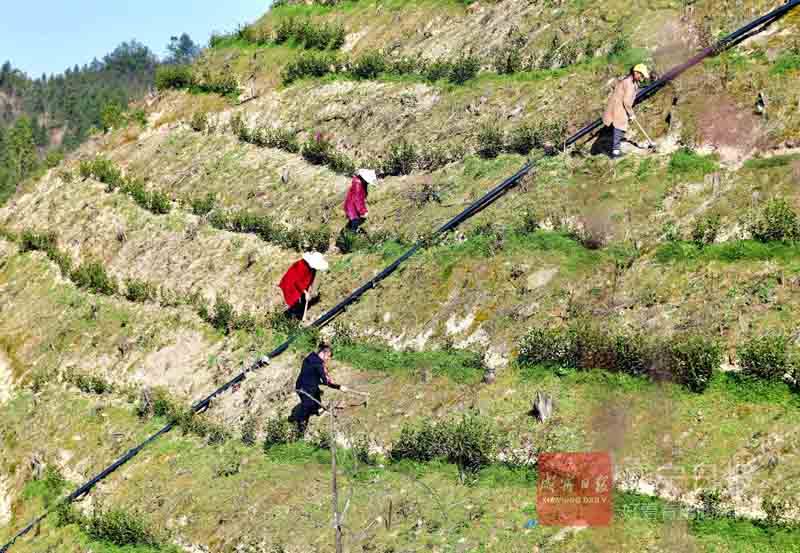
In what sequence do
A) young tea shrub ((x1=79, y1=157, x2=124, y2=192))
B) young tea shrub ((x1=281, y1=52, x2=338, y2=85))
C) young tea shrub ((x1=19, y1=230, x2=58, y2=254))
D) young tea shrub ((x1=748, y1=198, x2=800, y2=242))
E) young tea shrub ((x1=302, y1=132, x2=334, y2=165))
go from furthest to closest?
young tea shrub ((x1=79, y1=157, x2=124, y2=192))
young tea shrub ((x1=281, y1=52, x2=338, y2=85))
young tea shrub ((x1=19, y1=230, x2=58, y2=254))
young tea shrub ((x1=302, y1=132, x2=334, y2=165))
young tea shrub ((x1=748, y1=198, x2=800, y2=242))

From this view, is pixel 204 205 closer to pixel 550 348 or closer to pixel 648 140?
pixel 648 140

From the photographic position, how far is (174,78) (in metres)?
30.0

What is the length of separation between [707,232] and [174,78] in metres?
19.0

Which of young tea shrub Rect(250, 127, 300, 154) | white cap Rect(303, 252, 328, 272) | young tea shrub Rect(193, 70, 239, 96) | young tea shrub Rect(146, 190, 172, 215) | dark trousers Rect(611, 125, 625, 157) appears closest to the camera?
dark trousers Rect(611, 125, 625, 157)

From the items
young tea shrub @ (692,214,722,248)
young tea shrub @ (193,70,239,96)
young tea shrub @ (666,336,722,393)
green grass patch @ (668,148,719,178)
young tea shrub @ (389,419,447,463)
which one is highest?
young tea shrub @ (193,70,239,96)

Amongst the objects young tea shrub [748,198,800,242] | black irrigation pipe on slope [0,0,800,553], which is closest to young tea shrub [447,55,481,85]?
black irrigation pipe on slope [0,0,800,553]

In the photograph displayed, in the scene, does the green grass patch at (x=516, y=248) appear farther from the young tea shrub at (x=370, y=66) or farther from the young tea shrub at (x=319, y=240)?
the young tea shrub at (x=370, y=66)

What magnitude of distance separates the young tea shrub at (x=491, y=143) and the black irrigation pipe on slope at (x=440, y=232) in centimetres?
134

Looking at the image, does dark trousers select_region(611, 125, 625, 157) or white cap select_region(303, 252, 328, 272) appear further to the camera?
white cap select_region(303, 252, 328, 272)

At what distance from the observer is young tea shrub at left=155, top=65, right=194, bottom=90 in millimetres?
29781

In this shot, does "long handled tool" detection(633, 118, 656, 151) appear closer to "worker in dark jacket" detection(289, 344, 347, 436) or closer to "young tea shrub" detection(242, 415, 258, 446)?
"worker in dark jacket" detection(289, 344, 347, 436)

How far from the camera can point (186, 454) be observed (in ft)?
55.9

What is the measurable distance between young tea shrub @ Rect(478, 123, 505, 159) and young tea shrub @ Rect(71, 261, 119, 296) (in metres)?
8.80

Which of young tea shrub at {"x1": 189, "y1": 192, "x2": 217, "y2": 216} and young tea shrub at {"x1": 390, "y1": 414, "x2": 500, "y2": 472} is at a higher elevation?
young tea shrub at {"x1": 189, "y1": 192, "x2": 217, "y2": 216}
